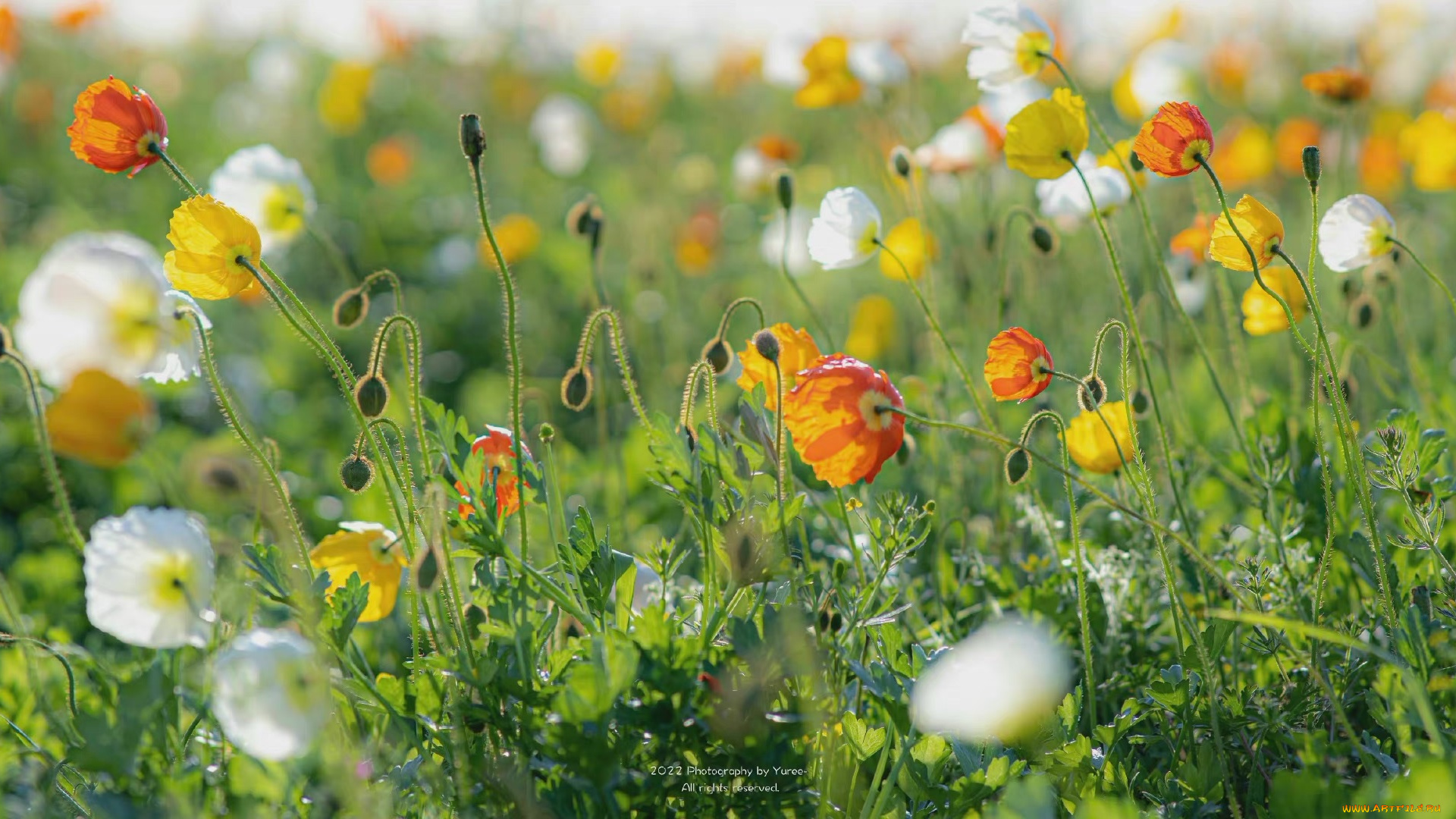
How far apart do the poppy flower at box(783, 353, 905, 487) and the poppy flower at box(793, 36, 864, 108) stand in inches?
50.5

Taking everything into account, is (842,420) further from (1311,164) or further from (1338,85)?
(1338,85)

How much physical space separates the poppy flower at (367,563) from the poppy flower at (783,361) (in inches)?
19.8

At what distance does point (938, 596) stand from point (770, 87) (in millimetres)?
5302

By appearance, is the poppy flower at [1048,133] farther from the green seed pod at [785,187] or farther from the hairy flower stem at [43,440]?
the hairy flower stem at [43,440]

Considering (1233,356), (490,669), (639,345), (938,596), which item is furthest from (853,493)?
(639,345)

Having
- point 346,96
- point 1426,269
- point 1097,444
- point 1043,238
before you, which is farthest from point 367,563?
point 346,96

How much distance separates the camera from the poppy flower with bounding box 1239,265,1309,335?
168cm

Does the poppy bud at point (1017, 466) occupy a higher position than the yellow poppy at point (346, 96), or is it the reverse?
the yellow poppy at point (346, 96)

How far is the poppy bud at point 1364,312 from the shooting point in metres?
1.98

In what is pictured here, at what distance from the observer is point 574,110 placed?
4918mm

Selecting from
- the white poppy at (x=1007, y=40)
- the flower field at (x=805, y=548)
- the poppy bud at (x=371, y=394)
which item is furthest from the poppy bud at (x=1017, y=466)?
the poppy bud at (x=371, y=394)

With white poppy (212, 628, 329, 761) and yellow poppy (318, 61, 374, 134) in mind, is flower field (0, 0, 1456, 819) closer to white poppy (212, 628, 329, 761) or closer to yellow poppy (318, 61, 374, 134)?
white poppy (212, 628, 329, 761)

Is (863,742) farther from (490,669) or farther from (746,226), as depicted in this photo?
(746,226)

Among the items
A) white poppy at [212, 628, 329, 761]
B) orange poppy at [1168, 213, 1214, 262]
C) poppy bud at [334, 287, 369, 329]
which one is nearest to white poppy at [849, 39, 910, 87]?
orange poppy at [1168, 213, 1214, 262]
